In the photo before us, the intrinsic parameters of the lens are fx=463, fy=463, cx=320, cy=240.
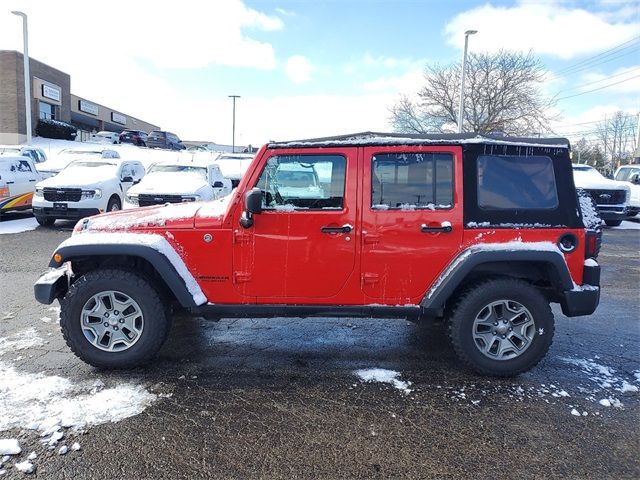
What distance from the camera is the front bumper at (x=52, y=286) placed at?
3.79 m

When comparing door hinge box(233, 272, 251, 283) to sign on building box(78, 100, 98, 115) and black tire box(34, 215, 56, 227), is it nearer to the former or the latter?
black tire box(34, 215, 56, 227)

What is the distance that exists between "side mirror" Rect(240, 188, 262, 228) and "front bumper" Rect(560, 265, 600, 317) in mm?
2547

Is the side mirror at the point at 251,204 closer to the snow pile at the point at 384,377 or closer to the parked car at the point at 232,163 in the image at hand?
the snow pile at the point at 384,377

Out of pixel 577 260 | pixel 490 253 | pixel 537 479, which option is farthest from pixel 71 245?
pixel 577 260

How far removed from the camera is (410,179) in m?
3.76

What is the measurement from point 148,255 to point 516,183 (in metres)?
3.00

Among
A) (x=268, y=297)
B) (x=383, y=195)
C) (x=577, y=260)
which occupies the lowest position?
(x=268, y=297)

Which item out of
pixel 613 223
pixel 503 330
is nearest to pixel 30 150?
pixel 503 330

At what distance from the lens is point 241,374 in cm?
378

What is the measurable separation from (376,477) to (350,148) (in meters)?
2.39

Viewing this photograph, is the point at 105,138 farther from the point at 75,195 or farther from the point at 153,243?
the point at 153,243

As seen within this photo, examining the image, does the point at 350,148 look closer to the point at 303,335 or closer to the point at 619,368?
the point at 303,335

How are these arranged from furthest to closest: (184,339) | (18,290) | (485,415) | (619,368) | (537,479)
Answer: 1. (18,290)
2. (184,339)
3. (619,368)
4. (485,415)
5. (537,479)

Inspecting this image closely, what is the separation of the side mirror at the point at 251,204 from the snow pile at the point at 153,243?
62 cm
